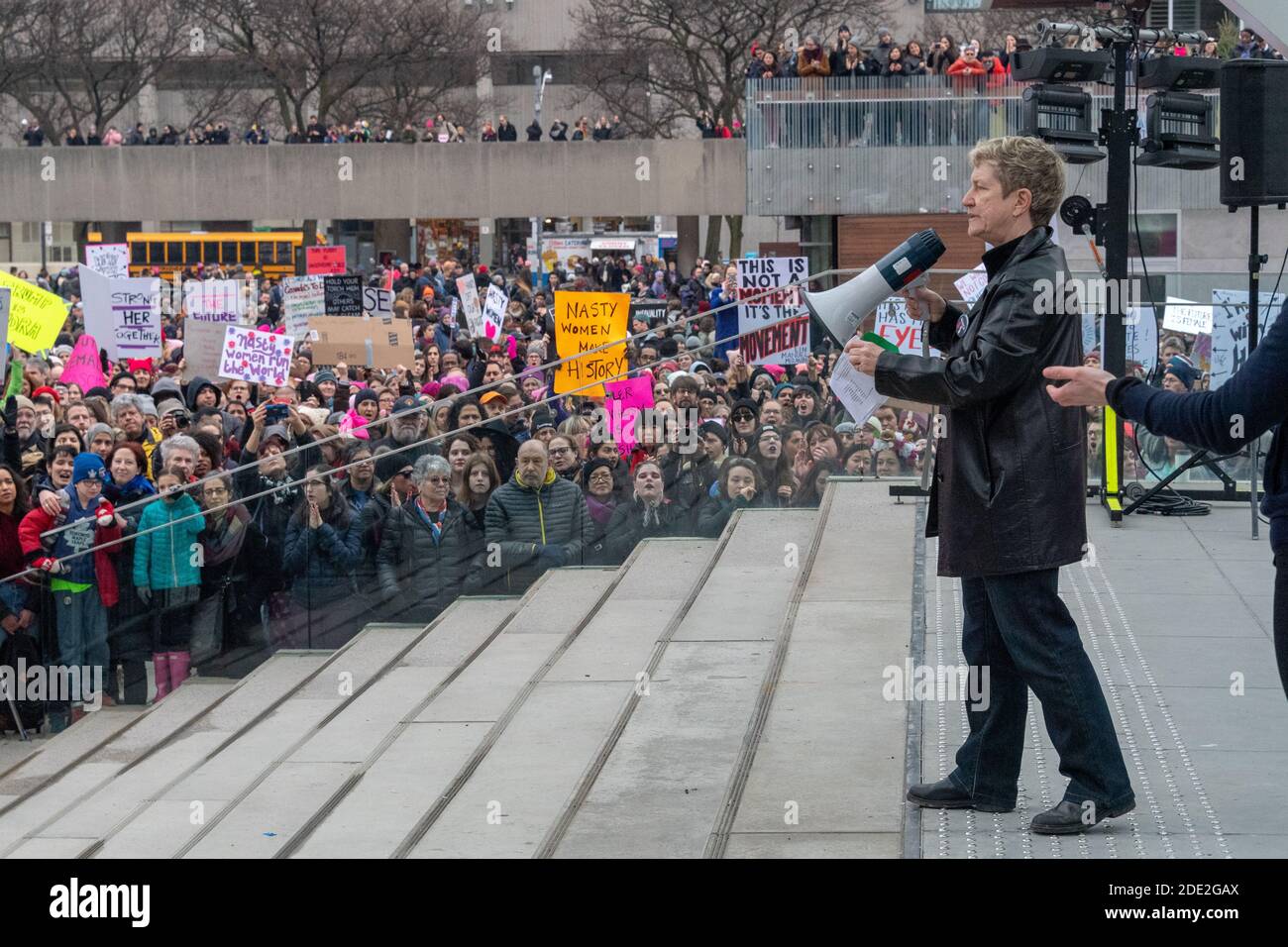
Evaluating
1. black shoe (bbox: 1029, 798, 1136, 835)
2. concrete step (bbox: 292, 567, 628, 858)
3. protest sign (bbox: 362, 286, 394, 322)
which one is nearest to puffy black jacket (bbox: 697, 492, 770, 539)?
concrete step (bbox: 292, 567, 628, 858)

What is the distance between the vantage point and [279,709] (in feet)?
34.4

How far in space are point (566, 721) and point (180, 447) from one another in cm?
472

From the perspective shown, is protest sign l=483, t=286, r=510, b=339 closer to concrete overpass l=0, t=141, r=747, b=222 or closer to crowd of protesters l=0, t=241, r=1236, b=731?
crowd of protesters l=0, t=241, r=1236, b=731

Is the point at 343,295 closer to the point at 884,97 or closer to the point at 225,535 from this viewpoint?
the point at 225,535

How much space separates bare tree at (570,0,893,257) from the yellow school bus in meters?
11.8

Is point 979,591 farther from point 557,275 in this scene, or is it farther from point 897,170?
point 557,275

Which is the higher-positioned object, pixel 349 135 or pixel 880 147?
pixel 349 135

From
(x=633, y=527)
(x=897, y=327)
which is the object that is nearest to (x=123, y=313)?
(x=633, y=527)

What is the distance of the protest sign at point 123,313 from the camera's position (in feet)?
63.4

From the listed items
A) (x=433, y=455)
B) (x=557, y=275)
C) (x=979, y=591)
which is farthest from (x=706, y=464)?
(x=557, y=275)

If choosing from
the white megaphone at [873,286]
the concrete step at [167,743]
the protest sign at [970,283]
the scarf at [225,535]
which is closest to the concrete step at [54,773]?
the concrete step at [167,743]

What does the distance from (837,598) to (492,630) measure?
91.9 inches

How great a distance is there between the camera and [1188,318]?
12.2 metres

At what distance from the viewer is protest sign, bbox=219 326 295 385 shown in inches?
A: 682
